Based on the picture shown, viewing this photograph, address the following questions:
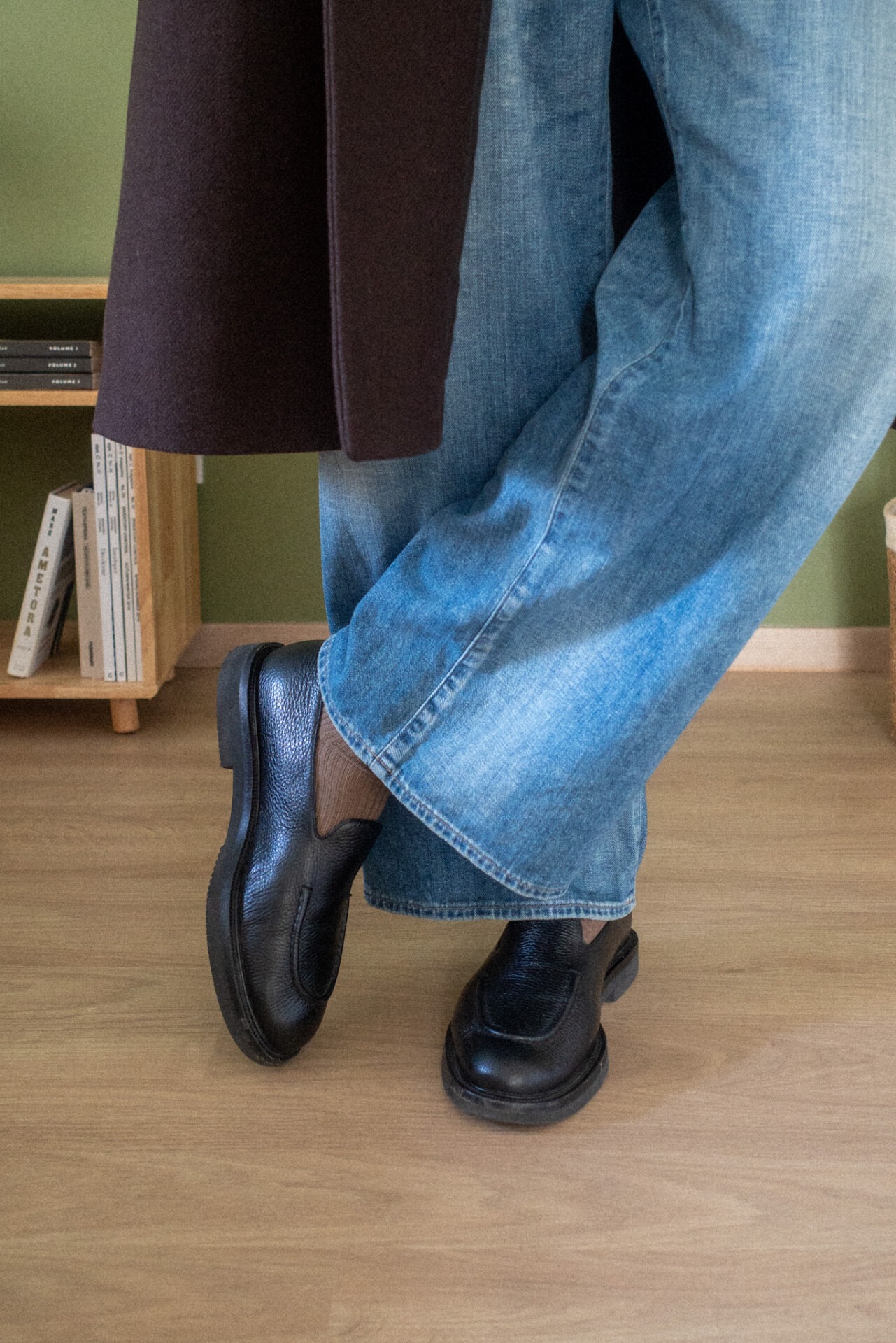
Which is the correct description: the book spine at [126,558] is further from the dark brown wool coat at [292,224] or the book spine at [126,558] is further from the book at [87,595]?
the dark brown wool coat at [292,224]

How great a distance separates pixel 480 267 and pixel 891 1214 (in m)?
0.64

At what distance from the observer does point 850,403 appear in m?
0.72

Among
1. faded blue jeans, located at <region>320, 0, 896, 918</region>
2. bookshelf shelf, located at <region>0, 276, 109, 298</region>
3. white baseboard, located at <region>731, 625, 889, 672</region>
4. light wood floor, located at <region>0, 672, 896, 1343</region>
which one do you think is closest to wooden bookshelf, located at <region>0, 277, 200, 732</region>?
bookshelf shelf, located at <region>0, 276, 109, 298</region>

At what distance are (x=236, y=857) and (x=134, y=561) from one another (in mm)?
821

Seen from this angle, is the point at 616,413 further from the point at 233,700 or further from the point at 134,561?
the point at 134,561

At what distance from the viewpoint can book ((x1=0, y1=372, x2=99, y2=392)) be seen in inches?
60.4

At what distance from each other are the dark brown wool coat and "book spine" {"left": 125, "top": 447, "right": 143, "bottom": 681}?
2.90ft

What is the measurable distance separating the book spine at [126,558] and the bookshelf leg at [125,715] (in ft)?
0.11

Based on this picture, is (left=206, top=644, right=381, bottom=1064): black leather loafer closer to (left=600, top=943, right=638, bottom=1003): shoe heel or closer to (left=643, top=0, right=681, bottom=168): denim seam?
(left=600, top=943, right=638, bottom=1003): shoe heel

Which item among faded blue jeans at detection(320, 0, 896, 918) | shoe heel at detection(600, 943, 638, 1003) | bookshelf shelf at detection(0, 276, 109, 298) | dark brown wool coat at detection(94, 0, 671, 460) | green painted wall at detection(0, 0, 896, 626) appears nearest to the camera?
dark brown wool coat at detection(94, 0, 671, 460)

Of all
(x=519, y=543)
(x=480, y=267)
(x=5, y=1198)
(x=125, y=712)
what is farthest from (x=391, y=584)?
(x=125, y=712)

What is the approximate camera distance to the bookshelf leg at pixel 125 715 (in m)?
1.58

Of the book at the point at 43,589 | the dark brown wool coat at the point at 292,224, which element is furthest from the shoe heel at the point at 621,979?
the book at the point at 43,589

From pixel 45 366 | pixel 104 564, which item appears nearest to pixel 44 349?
pixel 45 366
